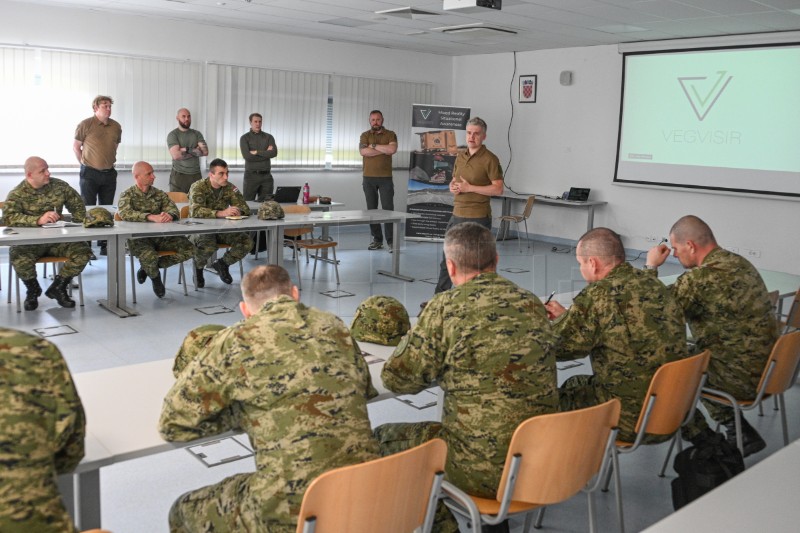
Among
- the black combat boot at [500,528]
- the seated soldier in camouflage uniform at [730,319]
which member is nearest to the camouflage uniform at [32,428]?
the black combat boot at [500,528]

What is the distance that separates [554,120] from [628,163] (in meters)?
1.45

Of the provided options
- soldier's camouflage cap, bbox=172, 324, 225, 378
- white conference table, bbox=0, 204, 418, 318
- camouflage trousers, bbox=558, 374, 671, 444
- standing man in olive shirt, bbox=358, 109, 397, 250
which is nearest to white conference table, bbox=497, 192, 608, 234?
standing man in olive shirt, bbox=358, 109, 397, 250

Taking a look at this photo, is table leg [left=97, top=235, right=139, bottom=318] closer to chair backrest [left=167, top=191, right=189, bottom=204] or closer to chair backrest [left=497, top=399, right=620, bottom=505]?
chair backrest [left=167, top=191, right=189, bottom=204]

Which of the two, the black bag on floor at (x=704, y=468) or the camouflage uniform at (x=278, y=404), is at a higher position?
the camouflage uniform at (x=278, y=404)

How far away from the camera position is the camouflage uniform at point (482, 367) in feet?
7.79

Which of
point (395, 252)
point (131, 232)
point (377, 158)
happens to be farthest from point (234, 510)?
point (377, 158)

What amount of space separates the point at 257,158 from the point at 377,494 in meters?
8.37

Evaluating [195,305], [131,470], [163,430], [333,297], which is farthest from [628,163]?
[163,430]

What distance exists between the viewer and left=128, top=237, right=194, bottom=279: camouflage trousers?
263 inches

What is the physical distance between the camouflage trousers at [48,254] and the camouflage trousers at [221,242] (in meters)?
1.14

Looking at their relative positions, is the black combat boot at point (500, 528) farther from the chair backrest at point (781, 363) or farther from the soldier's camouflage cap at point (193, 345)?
the chair backrest at point (781, 363)

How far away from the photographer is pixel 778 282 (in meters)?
5.23

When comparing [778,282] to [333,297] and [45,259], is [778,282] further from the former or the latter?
[45,259]

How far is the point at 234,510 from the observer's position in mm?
2088
